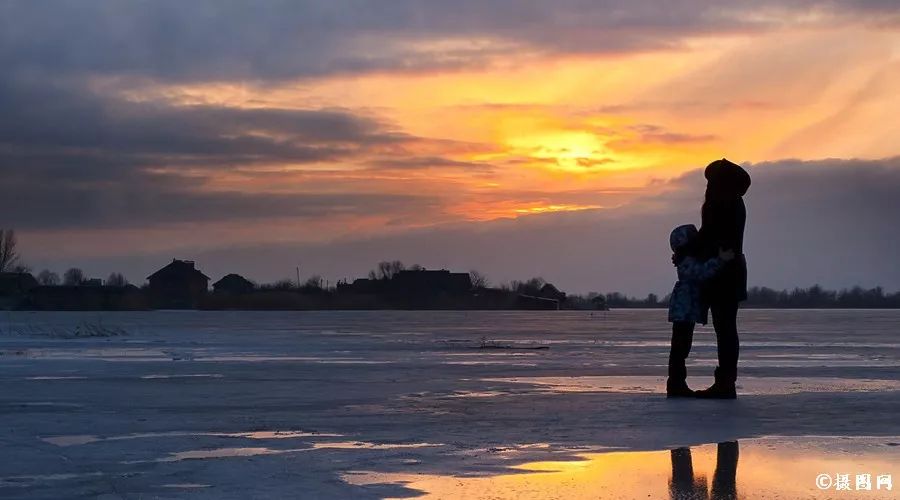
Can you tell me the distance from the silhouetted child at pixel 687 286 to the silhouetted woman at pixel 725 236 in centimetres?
11

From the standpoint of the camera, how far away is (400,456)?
9.80 m

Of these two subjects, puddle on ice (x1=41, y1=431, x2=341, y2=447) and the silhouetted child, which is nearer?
puddle on ice (x1=41, y1=431, x2=341, y2=447)

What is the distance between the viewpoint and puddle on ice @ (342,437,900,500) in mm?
8008

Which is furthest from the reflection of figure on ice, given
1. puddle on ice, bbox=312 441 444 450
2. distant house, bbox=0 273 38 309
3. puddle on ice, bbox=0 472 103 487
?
distant house, bbox=0 273 38 309

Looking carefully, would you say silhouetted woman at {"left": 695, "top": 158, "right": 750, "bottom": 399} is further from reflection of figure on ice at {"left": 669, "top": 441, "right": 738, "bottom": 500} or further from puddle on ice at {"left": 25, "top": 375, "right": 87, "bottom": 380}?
puddle on ice at {"left": 25, "top": 375, "right": 87, "bottom": 380}

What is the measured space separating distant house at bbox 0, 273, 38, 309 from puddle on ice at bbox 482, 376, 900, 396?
134 meters

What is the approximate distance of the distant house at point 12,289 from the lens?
145 meters

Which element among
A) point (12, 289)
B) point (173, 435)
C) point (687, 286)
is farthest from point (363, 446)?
point (12, 289)

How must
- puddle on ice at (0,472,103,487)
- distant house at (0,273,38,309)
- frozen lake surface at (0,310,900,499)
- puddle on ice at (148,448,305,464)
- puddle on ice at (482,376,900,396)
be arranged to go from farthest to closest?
distant house at (0,273,38,309) < puddle on ice at (482,376,900,396) < puddle on ice at (148,448,305,464) < puddle on ice at (0,472,103,487) < frozen lake surface at (0,310,900,499)

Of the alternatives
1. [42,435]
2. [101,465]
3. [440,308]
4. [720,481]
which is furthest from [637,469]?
[440,308]

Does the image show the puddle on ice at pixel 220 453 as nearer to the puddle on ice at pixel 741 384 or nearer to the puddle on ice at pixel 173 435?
the puddle on ice at pixel 173 435

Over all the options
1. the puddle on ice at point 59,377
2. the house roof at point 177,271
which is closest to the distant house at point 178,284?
the house roof at point 177,271

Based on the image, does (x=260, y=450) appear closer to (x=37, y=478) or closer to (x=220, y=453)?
(x=220, y=453)

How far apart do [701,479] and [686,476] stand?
17cm
